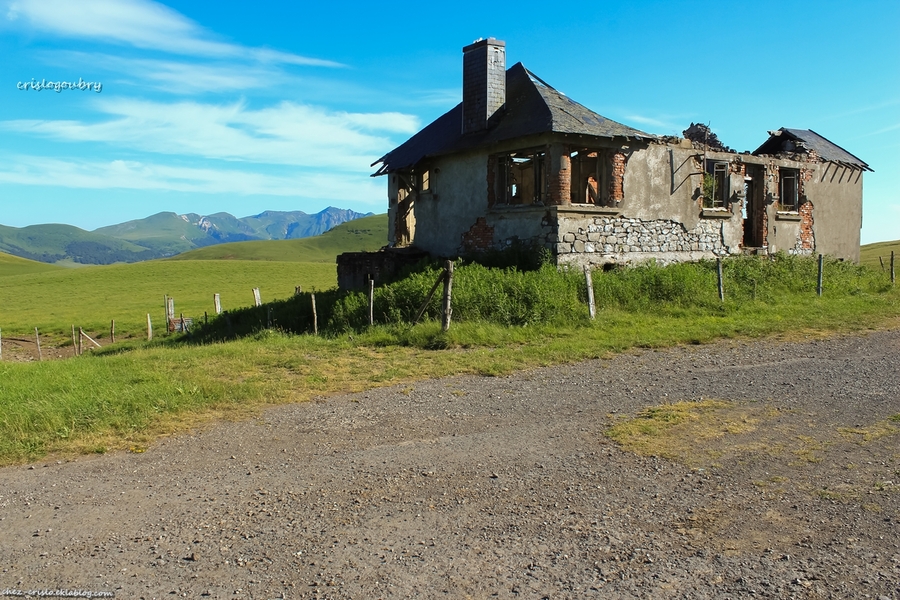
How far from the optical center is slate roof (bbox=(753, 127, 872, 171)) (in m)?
25.0

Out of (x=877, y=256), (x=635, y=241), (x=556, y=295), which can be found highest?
(x=635, y=241)

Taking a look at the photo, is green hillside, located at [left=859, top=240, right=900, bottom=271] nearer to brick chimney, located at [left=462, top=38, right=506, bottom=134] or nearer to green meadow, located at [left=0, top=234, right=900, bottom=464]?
green meadow, located at [left=0, top=234, right=900, bottom=464]

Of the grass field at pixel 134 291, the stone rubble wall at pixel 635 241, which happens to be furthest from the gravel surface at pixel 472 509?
the grass field at pixel 134 291

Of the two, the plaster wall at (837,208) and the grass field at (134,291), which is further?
the grass field at (134,291)

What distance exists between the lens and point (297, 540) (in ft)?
16.0

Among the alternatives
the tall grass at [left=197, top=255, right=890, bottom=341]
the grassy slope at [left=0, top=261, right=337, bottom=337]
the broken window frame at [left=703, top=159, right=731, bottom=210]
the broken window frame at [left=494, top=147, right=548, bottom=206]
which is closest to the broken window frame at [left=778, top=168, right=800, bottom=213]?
the broken window frame at [left=703, top=159, right=731, bottom=210]

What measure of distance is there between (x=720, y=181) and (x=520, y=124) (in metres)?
7.41

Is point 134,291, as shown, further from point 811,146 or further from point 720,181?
point 811,146

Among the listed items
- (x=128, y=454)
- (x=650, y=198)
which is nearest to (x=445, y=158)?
(x=650, y=198)

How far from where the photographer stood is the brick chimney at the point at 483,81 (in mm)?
20422

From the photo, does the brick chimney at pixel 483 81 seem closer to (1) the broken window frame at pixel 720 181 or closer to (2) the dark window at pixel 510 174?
(2) the dark window at pixel 510 174

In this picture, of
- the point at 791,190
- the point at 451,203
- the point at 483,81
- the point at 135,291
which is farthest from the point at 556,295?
the point at 135,291

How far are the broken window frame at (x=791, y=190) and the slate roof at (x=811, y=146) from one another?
120 centimetres

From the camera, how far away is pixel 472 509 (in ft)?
17.8
